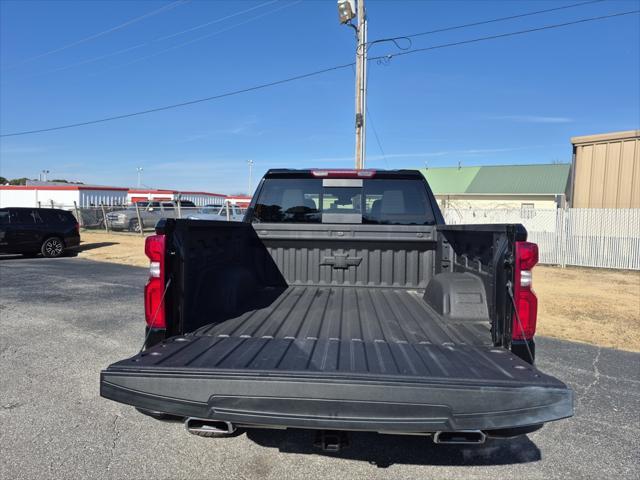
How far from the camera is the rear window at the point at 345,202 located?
4.65m

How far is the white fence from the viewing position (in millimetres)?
14414

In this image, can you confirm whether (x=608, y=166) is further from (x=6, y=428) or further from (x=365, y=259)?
(x=6, y=428)

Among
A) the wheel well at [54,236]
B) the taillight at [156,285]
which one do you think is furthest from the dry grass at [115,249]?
the taillight at [156,285]

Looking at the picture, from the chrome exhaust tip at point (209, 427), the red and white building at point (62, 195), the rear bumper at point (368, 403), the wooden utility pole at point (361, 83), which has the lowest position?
the chrome exhaust tip at point (209, 427)

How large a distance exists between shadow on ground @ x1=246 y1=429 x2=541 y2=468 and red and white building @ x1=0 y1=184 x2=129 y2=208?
41661 mm

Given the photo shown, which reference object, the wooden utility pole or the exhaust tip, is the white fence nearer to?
the wooden utility pole

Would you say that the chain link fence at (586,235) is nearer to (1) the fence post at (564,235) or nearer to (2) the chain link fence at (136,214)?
(1) the fence post at (564,235)

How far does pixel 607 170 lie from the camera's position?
15.9 metres

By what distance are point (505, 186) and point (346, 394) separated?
38.5 meters

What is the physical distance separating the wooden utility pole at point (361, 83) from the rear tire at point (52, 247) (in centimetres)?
1092

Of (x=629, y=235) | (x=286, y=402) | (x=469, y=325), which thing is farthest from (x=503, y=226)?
(x=629, y=235)

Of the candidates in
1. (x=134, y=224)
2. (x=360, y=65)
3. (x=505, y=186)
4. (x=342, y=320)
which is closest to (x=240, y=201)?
(x=134, y=224)

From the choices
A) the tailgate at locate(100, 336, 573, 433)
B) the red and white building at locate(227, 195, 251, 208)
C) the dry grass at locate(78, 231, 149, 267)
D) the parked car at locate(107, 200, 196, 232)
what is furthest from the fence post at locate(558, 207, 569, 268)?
the red and white building at locate(227, 195, 251, 208)

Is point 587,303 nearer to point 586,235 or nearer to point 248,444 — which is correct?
point 586,235
